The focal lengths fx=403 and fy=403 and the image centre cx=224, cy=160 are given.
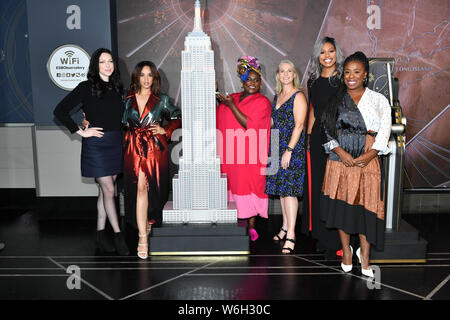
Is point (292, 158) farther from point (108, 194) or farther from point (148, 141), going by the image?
point (108, 194)

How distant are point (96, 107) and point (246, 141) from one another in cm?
Result: 130

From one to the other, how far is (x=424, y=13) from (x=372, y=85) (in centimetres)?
195

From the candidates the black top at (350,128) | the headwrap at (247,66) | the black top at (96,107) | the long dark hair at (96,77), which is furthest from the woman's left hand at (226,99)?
the black top at (350,128)

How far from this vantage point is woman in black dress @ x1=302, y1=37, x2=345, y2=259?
10.1 feet

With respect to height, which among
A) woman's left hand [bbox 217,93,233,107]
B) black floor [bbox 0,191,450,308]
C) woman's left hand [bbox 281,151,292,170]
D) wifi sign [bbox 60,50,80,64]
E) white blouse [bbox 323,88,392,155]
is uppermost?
wifi sign [bbox 60,50,80,64]

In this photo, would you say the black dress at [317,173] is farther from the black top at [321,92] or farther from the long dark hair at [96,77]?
the long dark hair at [96,77]

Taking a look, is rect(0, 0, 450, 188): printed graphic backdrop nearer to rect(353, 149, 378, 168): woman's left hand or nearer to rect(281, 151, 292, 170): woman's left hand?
rect(281, 151, 292, 170): woman's left hand

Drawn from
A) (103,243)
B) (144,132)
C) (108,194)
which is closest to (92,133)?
(144,132)

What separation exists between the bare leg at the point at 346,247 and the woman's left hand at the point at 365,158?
541 mm

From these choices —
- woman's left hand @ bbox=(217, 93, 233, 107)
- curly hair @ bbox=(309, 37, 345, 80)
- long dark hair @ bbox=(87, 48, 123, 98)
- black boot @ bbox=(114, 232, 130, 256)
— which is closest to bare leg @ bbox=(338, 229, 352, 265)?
curly hair @ bbox=(309, 37, 345, 80)

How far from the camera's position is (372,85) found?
3045 mm

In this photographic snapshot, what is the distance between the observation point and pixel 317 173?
10.6ft

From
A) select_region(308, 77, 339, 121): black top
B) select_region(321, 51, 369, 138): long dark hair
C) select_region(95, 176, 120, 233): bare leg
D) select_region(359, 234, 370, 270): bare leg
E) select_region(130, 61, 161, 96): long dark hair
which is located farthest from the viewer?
select_region(95, 176, 120, 233): bare leg

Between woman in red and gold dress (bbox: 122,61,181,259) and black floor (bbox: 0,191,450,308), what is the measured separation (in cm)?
39
